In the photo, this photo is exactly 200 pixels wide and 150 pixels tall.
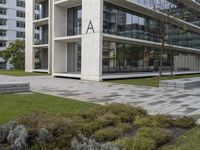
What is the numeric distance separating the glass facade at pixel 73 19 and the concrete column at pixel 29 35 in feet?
30.6

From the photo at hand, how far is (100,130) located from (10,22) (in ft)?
243

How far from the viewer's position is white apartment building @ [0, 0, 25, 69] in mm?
73812

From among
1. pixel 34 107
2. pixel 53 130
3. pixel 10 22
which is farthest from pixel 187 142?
pixel 10 22

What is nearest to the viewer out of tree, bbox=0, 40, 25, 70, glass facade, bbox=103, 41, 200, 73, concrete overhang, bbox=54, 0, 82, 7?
glass facade, bbox=103, 41, 200, 73

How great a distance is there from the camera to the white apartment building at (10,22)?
242ft

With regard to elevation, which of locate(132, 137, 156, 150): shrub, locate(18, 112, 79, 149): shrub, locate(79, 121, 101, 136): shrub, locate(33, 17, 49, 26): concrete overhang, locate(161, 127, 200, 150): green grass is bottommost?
locate(161, 127, 200, 150): green grass

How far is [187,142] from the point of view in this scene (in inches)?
238

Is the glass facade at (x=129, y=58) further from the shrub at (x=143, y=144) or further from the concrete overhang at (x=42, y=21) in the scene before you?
the shrub at (x=143, y=144)

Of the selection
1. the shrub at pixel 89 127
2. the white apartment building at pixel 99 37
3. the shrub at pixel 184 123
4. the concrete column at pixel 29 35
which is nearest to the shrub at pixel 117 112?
the shrub at pixel 89 127

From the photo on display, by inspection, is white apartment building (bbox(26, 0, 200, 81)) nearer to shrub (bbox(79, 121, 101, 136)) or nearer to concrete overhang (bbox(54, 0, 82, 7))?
concrete overhang (bbox(54, 0, 82, 7))

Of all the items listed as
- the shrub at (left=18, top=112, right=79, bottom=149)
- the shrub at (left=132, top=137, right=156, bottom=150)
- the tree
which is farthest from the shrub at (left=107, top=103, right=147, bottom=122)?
the tree

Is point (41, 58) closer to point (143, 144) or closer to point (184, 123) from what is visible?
point (184, 123)

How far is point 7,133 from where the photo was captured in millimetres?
5172

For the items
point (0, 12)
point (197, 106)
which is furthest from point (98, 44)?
point (0, 12)
